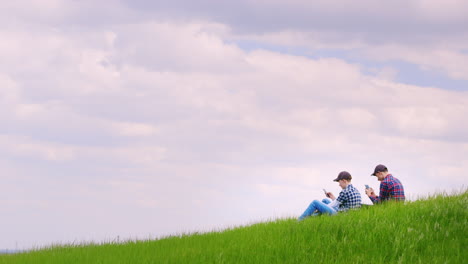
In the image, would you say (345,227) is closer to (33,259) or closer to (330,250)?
(330,250)

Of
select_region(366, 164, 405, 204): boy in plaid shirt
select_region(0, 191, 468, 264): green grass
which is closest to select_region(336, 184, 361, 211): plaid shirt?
select_region(0, 191, 468, 264): green grass

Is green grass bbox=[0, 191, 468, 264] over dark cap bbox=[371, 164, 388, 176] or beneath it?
beneath

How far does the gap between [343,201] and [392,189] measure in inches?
69.4

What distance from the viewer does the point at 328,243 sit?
13.8 meters

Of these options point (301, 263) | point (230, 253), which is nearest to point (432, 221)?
point (301, 263)

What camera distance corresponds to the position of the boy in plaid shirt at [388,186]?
18406mm

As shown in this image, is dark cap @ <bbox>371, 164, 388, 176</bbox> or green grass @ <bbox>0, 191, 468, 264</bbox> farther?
dark cap @ <bbox>371, 164, 388, 176</bbox>

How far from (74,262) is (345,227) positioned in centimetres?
677

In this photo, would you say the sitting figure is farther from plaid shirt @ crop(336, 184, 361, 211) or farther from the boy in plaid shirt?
the boy in plaid shirt

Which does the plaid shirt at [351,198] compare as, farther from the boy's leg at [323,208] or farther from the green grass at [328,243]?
the green grass at [328,243]

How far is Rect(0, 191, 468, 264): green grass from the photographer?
42.4 feet

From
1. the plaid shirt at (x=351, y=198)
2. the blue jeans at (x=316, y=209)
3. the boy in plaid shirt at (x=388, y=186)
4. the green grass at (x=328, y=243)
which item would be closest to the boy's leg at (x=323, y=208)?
the blue jeans at (x=316, y=209)

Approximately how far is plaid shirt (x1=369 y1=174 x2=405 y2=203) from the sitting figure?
1.21 metres

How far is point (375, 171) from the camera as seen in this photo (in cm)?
1875
